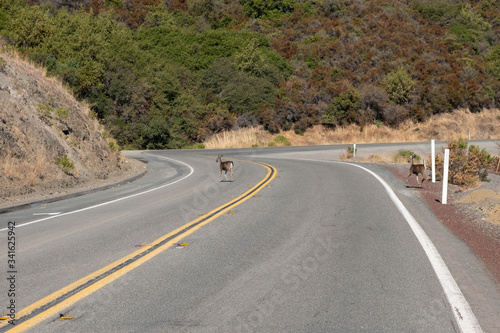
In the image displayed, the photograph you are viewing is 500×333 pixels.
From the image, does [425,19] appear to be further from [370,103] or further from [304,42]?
[370,103]

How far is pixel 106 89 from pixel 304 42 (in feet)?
99.5

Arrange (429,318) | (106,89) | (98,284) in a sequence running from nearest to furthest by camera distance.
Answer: (429,318) → (98,284) → (106,89)

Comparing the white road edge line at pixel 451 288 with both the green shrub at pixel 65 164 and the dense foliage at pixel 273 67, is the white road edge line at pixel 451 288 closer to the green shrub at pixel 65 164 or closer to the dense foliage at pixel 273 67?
the green shrub at pixel 65 164

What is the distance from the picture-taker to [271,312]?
501 centimetres

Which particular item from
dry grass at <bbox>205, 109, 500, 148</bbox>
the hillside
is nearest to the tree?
dry grass at <bbox>205, 109, 500, 148</bbox>

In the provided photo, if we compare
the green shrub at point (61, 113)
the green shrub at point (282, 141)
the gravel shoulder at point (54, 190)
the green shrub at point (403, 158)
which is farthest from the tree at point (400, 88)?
the green shrub at point (61, 113)

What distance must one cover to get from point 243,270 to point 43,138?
1424 cm

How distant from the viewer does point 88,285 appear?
5840mm

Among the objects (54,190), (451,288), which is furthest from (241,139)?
(451,288)

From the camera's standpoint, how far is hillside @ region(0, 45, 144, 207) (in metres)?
15.4

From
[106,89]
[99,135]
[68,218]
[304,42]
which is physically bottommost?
[68,218]

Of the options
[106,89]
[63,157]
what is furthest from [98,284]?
[106,89]

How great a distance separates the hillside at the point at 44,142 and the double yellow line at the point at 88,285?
689cm

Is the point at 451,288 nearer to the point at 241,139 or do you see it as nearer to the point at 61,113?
the point at 61,113
